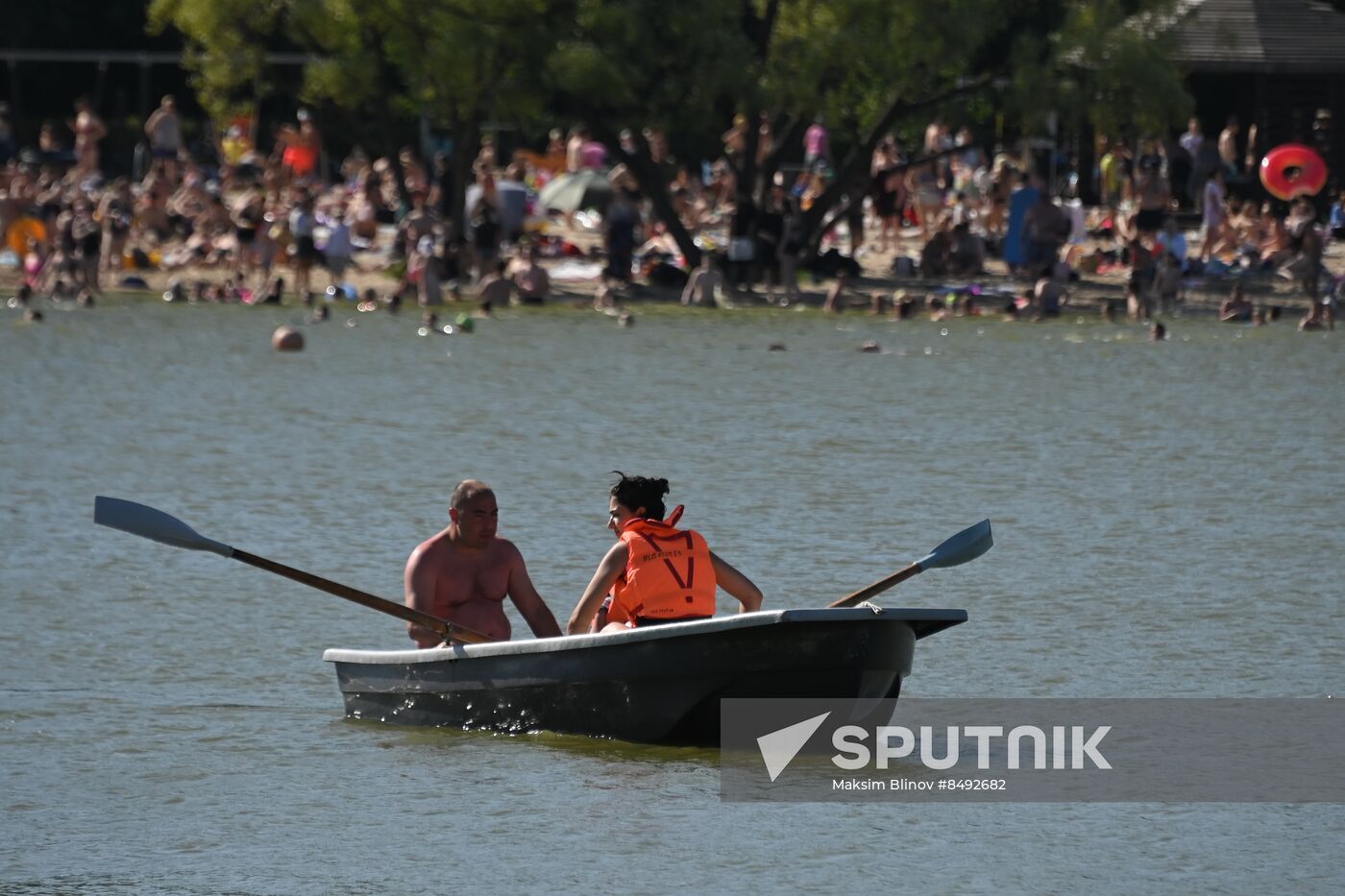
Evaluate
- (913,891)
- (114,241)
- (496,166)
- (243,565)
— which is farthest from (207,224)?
(913,891)

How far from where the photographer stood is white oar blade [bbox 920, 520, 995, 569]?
12.4 metres

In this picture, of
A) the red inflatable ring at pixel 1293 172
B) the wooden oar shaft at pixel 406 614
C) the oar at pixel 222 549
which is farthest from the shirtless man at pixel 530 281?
the wooden oar shaft at pixel 406 614

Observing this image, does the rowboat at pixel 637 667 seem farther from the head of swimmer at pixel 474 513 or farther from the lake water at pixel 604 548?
the head of swimmer at pixel 474 513

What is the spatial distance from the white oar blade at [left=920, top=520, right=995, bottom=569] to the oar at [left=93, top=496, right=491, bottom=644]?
7.36 feet

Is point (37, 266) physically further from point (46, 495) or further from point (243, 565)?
point (243, 565)

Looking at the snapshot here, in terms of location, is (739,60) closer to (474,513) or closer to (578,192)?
(578,192)

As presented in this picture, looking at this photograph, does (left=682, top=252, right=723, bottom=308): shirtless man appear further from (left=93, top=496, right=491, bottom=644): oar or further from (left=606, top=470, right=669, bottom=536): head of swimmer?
(left=606, top=470, right=669, bottom=536): head of swimmer

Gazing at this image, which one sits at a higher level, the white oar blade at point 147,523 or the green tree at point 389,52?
the green tree at point 389,52

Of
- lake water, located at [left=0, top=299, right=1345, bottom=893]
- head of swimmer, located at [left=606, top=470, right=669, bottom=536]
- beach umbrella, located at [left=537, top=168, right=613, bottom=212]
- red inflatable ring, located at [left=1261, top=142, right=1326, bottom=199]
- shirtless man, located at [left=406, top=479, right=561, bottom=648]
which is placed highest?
red inflatable ring, located at [left=1261, top=142, right=1326, bottom=199]

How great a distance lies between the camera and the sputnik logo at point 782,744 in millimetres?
11305

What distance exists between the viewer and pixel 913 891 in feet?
32.3

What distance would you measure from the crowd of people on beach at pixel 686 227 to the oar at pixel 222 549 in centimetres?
2335

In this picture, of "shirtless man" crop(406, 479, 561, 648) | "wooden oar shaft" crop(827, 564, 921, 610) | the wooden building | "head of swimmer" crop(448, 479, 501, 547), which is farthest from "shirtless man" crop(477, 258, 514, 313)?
"wooden oar shaft" crop(827, 564, 921, 610)

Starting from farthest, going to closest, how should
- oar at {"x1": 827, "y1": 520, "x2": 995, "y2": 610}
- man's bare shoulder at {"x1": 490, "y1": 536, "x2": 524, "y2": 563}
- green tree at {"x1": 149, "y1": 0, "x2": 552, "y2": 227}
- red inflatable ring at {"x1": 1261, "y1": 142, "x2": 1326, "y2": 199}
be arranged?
1. red inflatable ring at {"x1": 1261, "y1": 142, "x2": 1326, "y2": 199}
2. green tree at {"x1": 149, "y1": 0, "x2": 552, "y2": 227}
3. oar at {"x1": 827, "y1": 520, "x2": 995, "y2": 610}
4. man's bare shoulder at {"x1": 490, "y1": 536, "x2": 524, "y2": 563}
